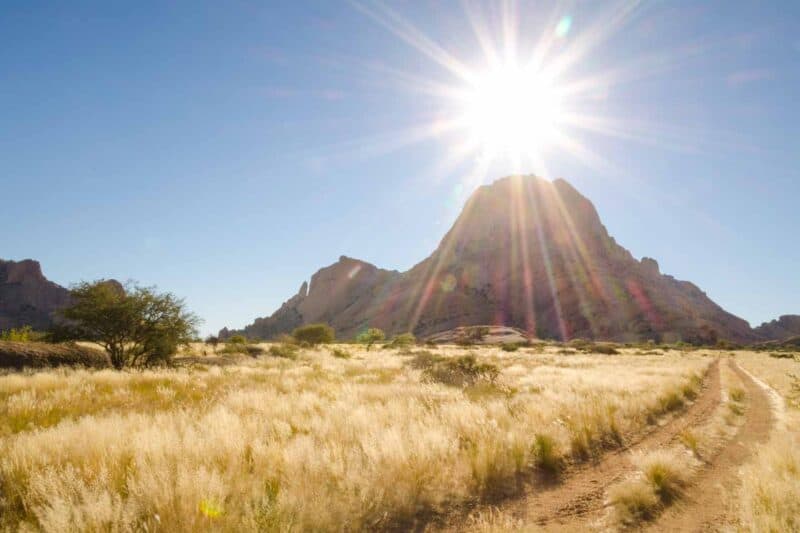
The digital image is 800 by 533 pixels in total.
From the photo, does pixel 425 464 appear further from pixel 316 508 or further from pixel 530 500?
pixel 316 508

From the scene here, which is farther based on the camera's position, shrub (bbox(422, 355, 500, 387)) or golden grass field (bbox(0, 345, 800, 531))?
shrub (bbox(422, 355, 500, 387))

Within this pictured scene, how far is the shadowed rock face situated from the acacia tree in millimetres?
98755

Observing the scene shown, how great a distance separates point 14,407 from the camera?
8461mm

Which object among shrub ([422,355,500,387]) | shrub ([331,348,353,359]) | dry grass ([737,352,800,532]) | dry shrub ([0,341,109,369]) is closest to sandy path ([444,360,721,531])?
dry grass ([737,352,800,532])

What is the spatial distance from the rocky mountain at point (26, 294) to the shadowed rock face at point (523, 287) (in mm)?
67442

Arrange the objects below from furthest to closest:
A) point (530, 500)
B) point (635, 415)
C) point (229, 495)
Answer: point (635, 415), point (530, 500), point (229, 495)

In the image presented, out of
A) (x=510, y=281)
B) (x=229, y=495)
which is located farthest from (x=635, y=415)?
(x=510, y=281)

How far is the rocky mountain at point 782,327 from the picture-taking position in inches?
5994

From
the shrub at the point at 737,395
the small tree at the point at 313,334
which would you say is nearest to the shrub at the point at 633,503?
the shrub at the point at 737,395

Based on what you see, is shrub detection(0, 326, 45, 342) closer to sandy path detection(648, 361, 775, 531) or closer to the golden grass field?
the golden grass field

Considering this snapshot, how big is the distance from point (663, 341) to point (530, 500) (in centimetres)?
11446

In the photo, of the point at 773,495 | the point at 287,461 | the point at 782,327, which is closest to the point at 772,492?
the point at 773,495

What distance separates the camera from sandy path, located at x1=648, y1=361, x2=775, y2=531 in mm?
4746

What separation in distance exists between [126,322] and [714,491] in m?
24.4
